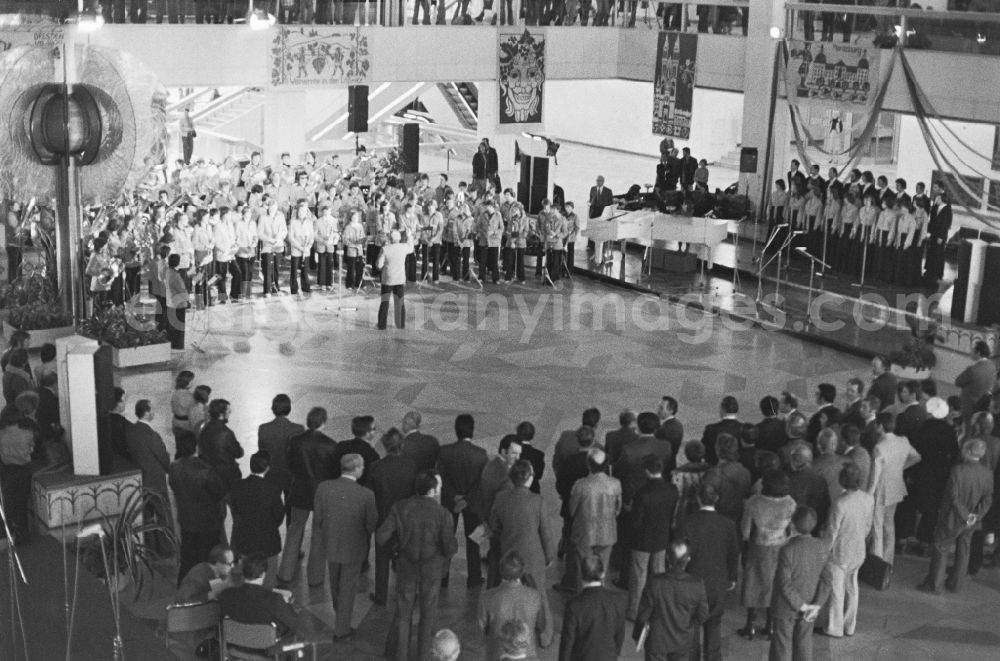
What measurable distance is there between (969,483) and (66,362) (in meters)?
7.01

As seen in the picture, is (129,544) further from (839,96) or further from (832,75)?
(832,75)

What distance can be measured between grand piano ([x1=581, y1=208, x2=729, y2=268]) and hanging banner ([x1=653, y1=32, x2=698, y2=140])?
3962 millimetres

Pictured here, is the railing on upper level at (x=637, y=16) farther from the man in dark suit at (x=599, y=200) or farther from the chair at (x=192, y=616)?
the chair at (x=192, y=616)

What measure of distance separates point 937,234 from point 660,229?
4240 millimetres

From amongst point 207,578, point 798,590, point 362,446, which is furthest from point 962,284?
point 207,578

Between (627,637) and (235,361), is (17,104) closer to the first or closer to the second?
(235,361)

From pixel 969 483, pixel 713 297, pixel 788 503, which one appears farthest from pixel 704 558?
pixel 713 297

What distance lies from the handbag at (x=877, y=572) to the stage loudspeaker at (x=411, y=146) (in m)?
17.4

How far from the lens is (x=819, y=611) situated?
9.72m

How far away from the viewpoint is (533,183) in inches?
942

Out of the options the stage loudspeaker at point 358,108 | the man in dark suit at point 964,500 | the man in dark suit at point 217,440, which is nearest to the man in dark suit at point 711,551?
the man in dark suit at point 964,500

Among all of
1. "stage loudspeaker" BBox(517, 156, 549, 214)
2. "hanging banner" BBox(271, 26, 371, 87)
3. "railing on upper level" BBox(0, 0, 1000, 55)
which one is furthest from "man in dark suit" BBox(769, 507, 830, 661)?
"hanging banner" BBox(271, 26, 371, 87)

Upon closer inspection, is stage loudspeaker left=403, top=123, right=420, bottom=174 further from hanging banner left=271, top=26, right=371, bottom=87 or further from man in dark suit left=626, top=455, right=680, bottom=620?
man in dark suit left=626, top=455, right=680, bottom=620

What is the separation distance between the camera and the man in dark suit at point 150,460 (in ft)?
35.4
